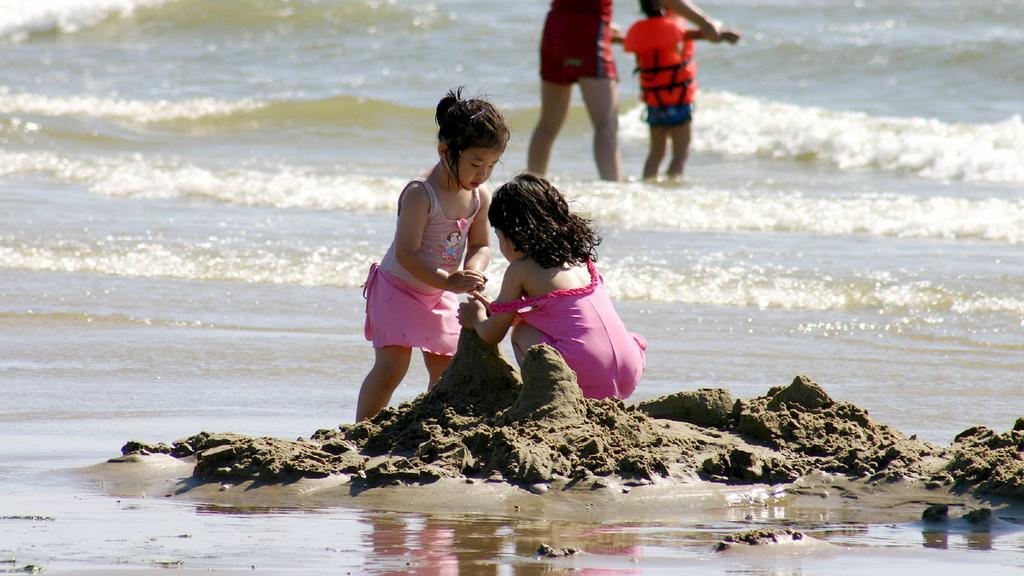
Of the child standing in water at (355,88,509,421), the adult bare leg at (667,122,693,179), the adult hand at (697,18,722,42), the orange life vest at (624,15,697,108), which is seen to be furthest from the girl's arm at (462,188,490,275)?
the adult bare leg at (667,122,693,179)

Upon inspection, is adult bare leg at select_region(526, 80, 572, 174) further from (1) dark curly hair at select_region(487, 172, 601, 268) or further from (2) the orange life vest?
(1) dark curly hair at select_region(487, 172, 601, 268)

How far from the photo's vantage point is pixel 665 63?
9.77m

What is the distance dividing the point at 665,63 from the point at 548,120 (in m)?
1.16

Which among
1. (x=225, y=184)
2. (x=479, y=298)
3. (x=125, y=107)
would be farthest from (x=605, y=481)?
(x=125, y=107)

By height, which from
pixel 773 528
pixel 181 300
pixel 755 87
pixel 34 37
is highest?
pixel 34 37

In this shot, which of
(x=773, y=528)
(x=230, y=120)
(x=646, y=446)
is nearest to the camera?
(x=773, y=528)

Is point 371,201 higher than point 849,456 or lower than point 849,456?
higher

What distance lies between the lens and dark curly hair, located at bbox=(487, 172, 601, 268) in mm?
4254

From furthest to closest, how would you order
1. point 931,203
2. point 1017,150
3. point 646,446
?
point 1017,150
point 931,203
point 646,446

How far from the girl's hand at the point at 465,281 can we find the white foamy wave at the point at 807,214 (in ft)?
14.3

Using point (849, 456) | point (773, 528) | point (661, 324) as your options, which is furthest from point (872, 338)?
point (773, 528)

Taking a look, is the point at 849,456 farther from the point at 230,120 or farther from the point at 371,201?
the point at 230,120

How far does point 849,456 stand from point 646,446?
21.8 inches

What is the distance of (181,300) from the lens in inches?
261
